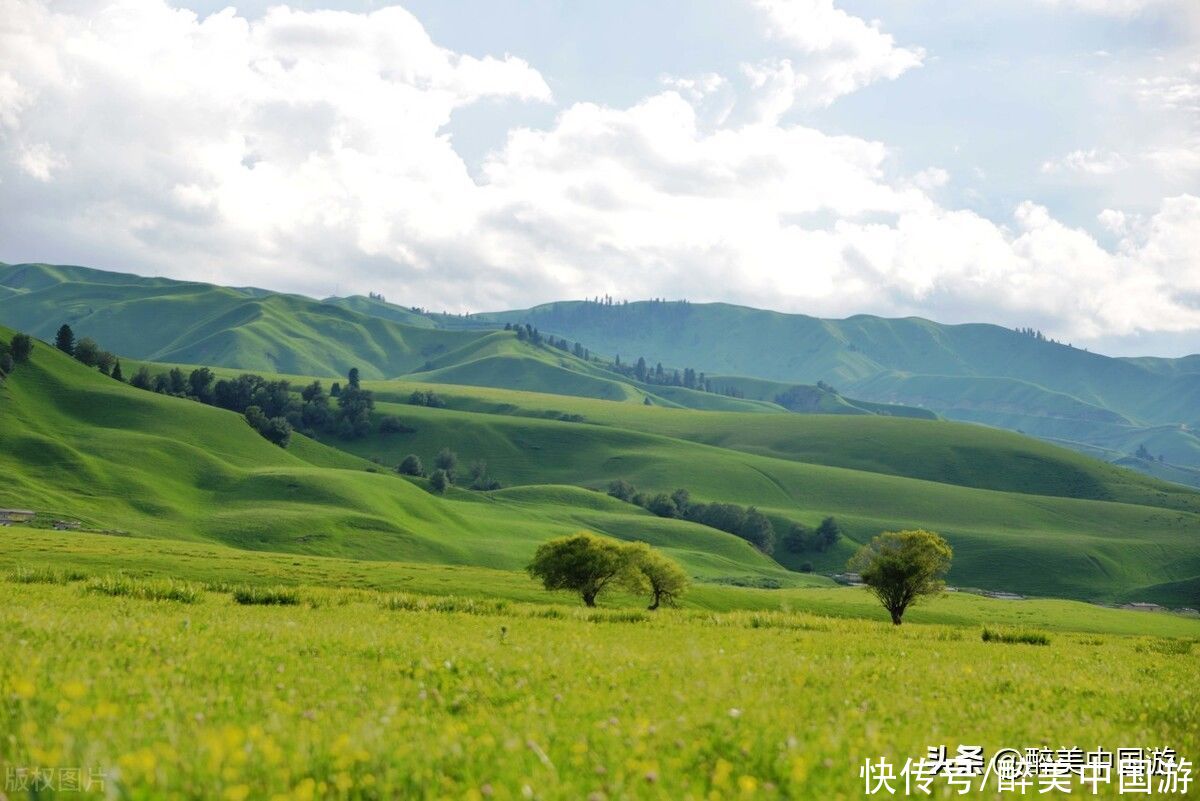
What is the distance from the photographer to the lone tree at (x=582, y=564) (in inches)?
2591

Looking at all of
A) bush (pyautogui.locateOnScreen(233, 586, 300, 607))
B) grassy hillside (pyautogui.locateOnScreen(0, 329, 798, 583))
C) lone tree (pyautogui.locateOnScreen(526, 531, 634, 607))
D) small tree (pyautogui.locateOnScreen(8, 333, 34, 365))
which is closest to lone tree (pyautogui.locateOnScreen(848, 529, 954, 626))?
lone tree (pyautogui.locateOnScreen(526, 531, 634, 607))

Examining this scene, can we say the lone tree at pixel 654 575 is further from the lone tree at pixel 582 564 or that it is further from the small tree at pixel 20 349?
the small tree at pixel 20 349

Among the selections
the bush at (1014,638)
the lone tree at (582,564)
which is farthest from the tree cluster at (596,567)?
the bush at (1014,638)

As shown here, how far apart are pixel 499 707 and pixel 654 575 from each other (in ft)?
184

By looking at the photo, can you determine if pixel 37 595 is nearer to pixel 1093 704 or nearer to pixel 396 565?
pixel 1093 704

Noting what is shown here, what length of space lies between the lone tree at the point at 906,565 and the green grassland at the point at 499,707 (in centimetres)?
4939

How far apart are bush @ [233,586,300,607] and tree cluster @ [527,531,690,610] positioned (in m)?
35.4

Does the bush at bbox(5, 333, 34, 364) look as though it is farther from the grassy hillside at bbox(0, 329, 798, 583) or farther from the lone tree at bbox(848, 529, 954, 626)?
the lone tree at bbox(848, 529, 954, 626)

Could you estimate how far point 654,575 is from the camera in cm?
6688

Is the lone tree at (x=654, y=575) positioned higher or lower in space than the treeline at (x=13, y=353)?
lower

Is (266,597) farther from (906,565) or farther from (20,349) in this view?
(20,349)

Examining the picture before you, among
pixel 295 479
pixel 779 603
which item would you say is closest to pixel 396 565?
pixel 779 603

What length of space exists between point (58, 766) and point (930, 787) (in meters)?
8.09

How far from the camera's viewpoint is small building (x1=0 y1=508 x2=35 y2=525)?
118750 millimetres
